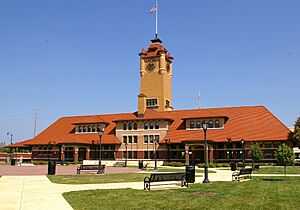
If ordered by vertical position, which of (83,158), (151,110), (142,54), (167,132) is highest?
(142,54)

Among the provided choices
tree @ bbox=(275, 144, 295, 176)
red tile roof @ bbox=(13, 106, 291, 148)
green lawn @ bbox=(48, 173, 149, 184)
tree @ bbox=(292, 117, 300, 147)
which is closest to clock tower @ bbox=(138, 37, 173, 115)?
red tile roof @ bbox=(13, 106, 291, 148)

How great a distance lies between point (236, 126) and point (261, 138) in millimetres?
6350

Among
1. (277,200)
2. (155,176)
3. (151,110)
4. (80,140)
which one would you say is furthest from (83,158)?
(277,200)

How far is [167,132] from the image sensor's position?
68.1m

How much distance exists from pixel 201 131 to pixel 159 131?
894 cm

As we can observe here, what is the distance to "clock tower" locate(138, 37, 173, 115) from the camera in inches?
3137

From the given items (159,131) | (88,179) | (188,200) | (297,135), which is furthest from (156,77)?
(188,200)

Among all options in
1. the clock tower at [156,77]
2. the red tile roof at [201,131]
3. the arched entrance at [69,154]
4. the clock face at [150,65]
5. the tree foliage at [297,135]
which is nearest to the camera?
the tree foliage at [297,135]

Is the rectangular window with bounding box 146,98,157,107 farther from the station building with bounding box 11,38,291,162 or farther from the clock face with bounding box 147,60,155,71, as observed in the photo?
the clock face with bounding box 147,60,155,71

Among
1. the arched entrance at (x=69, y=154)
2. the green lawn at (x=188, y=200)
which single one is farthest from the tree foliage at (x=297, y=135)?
the arched entrance at (x=69, y=154)

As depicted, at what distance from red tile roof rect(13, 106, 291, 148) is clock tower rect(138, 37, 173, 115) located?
5262mm

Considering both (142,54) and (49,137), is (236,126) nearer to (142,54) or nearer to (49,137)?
(142,54)

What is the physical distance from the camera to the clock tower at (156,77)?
79.7m

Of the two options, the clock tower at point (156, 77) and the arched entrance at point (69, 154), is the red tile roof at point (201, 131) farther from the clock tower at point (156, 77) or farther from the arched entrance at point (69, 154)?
the clock tower at point (156, 77)
